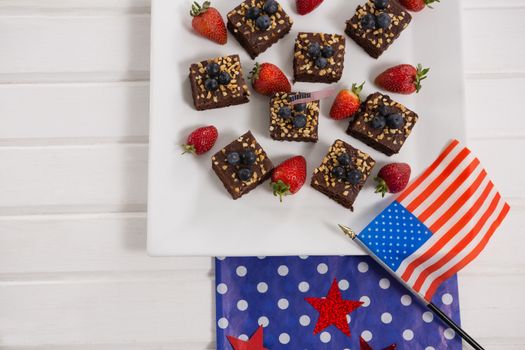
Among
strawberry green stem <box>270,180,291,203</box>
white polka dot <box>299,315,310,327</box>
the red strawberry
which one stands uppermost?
the red strawberry

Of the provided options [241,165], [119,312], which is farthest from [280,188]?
[119,312]

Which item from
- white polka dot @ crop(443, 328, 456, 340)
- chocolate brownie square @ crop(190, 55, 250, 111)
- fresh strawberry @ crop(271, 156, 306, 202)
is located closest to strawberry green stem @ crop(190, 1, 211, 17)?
chocolate brownie square @ crop(190, 55, 250, 111)

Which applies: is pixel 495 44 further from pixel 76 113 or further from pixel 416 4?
pixel 76 113

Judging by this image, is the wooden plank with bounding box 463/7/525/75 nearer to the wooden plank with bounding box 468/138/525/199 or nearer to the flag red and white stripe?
the wooden plank with bounding box 468/138/525/199

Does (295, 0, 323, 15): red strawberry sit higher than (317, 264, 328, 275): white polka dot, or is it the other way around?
(295, 0, 323, 15): red strawberry

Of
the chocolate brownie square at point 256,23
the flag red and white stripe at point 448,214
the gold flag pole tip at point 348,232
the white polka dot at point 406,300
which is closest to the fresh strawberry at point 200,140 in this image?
the chocolate brownie square at point 256,23

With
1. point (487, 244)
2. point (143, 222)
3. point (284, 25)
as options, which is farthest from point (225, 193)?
point (487, 244)
